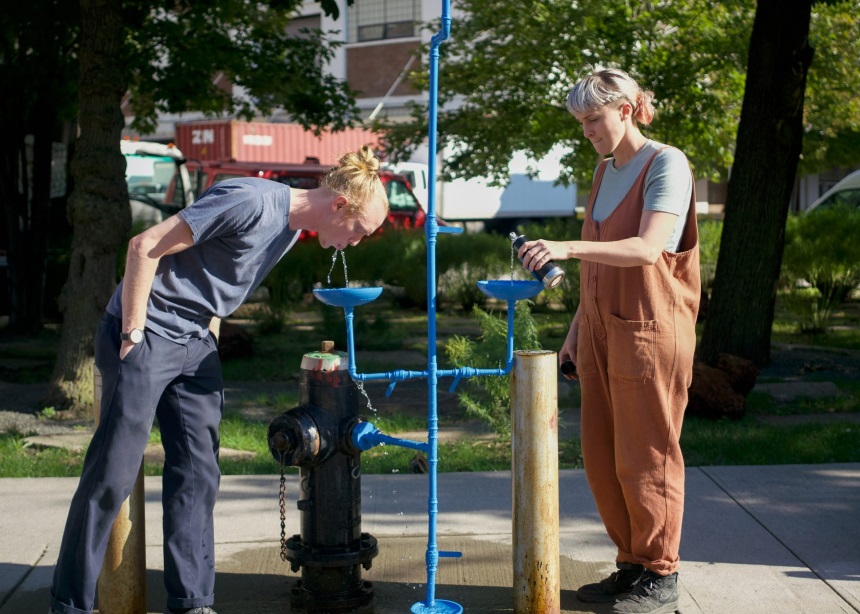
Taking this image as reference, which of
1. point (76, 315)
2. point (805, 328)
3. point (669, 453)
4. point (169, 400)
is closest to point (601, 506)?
point (669, 453)

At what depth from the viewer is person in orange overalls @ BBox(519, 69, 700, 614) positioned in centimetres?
343

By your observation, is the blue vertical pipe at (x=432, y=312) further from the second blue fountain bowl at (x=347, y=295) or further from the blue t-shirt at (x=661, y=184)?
the blue t-shirt at (x=661, y=184)

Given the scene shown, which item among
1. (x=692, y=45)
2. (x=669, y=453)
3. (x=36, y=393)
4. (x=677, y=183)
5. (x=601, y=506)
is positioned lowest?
(x=36, y=393)

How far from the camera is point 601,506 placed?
3.79 meters

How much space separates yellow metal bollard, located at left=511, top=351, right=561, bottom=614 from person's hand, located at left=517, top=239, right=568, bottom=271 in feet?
1.39

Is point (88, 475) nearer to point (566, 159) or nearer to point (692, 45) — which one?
point (692, 45)

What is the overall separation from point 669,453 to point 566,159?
47.2ft

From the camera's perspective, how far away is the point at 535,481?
353cm

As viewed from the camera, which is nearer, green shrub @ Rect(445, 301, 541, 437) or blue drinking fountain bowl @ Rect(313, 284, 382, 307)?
blue drinking fountain bowl @ Rect(313, 284, 382, 307)

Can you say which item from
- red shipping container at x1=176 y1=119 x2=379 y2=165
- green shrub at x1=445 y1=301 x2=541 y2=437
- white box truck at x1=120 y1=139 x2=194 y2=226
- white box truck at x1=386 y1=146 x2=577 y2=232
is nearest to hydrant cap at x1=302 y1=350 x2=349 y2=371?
green shrub at x1=445 y1=301 x2=541 y2=437

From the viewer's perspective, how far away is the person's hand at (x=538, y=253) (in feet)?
10.3

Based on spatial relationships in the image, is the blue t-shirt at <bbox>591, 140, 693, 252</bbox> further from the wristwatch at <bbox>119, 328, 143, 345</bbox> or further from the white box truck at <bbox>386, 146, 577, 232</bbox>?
the white box truck at <bbox>386, 146, 577, 232</bbox>

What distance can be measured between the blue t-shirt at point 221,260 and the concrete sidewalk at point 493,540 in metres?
1.10

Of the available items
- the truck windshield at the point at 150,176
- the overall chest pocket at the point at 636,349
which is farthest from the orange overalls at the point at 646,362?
the truck windshield at the point at 150,176
